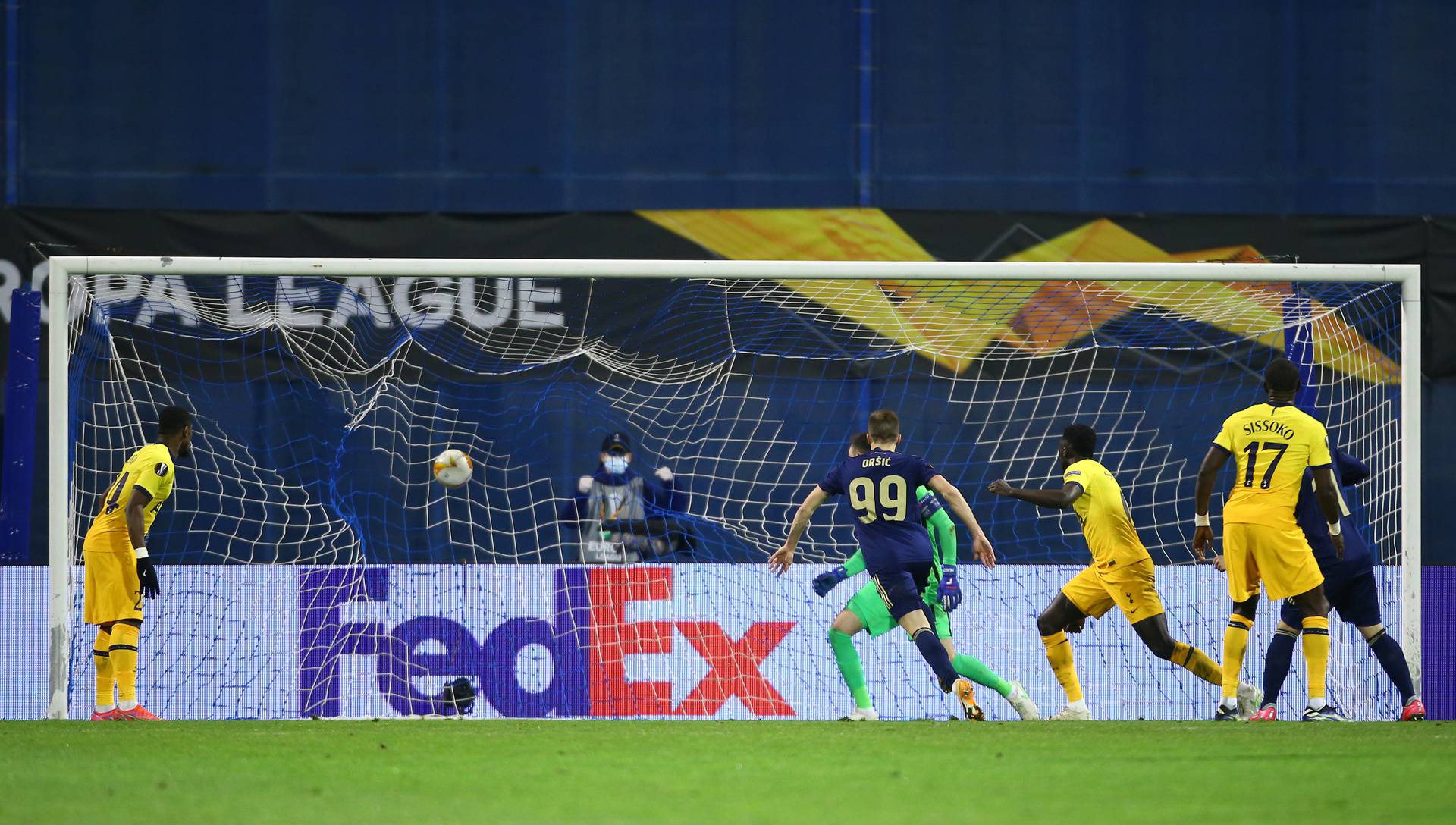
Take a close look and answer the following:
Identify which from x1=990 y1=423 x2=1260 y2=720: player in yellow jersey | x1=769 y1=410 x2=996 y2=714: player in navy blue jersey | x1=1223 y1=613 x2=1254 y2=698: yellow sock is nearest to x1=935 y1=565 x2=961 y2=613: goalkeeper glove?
x1=769 y1=410 x2=996 y2=714: player in navy blue jersey

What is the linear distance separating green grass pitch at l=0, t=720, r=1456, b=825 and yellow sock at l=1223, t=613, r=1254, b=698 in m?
0.54

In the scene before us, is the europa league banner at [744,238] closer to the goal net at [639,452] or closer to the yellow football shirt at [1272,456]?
the goal net at [639,452]

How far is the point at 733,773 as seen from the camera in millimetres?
5883

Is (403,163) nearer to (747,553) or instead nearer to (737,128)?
(737,128)

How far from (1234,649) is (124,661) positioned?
20.2ft

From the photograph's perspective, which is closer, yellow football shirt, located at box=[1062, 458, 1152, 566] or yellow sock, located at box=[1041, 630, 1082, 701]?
yellow football shirt, located at box=[1062, 458, 1152, 566]

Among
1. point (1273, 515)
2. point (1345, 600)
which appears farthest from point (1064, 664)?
point (1345, 600)

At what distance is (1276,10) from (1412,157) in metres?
1.87

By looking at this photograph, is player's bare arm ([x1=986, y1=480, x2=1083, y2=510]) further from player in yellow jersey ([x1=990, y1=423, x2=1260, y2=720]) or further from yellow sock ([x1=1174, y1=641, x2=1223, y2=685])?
yellow sock ([x1=1174, y1=641, x2=1223, y2=685])

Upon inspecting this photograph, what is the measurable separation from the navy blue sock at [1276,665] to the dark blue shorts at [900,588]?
1886 millimetres

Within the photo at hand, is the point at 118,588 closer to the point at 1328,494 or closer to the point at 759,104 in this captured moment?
the point at 1328,494

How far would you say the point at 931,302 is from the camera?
11.8m

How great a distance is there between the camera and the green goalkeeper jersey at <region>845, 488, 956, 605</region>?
8773 millimetres

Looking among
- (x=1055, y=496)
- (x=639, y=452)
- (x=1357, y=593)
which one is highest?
(x=639, y=452)
